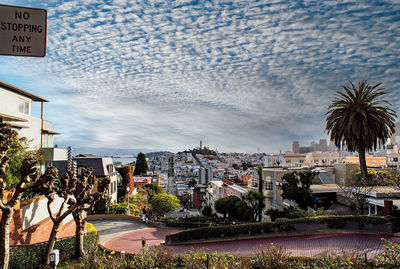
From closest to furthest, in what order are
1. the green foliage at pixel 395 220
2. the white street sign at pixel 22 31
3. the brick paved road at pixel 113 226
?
the white street sign at pixel 22 31, the green foliage at pixel 395 220, the brick paved road at pixel 113 226

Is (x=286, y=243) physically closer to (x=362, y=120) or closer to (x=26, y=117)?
(x=362, y=120)

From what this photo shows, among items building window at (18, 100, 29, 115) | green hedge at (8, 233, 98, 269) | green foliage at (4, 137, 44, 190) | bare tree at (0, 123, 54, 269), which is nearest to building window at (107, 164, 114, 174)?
building window at (18, 100, 29, 115)

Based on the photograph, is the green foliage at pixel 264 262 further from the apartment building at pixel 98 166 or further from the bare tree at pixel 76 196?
the apartment building at pixel 98 166

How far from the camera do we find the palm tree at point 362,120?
24.6 metres

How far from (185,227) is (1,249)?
20.7 m

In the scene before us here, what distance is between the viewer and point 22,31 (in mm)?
3795

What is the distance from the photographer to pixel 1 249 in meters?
8.36

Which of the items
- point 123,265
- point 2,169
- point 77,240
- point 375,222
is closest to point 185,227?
point 77,240

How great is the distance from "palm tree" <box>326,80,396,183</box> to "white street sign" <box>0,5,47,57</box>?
2641 cm

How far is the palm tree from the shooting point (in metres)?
24.6

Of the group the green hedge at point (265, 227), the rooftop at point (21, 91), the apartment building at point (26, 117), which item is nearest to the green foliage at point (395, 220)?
the green hedge at point (265, 227)

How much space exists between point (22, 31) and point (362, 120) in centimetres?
2776

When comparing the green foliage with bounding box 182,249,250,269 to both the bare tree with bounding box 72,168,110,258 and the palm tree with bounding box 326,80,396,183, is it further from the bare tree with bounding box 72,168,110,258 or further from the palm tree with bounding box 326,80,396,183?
the palm tree with bounding box 326,80,396,183

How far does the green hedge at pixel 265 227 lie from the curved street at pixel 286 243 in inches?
26.2
